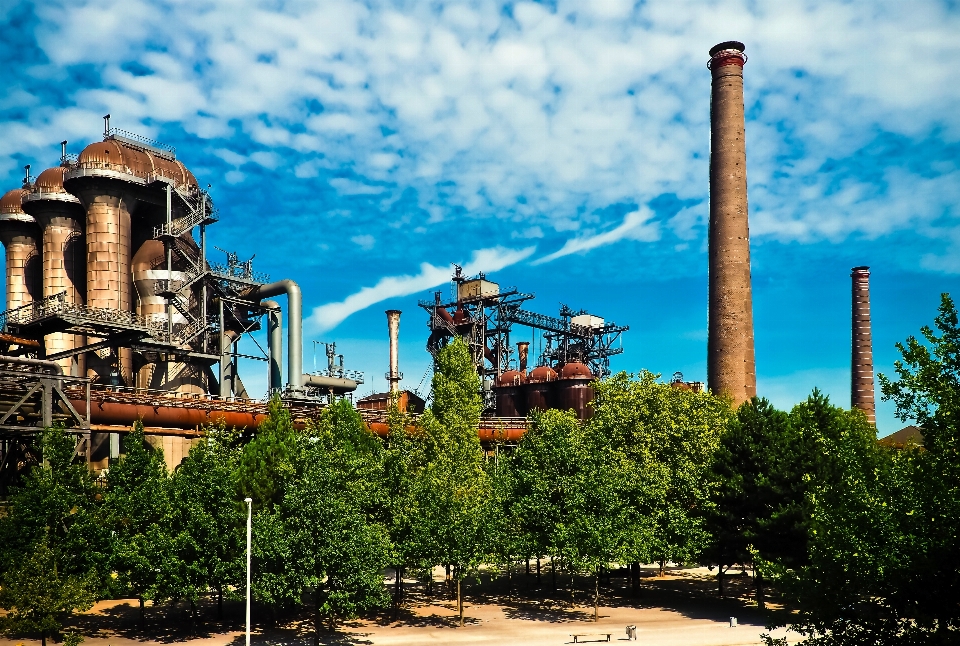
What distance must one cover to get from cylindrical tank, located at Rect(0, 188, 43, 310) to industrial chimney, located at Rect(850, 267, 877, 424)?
84110 millimetres

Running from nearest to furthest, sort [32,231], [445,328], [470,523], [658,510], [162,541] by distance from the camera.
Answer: [162,541]
[470,523]
[658,510]
[32,231]
[445,328]

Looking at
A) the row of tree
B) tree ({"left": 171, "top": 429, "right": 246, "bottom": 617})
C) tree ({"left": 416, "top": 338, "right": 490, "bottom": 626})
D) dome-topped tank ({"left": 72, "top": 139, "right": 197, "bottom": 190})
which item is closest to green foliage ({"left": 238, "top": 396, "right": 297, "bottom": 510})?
the row of tree

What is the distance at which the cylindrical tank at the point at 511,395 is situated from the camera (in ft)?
301

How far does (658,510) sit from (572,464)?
583 cm

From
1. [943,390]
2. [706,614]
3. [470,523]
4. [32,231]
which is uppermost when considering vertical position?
[32,231]

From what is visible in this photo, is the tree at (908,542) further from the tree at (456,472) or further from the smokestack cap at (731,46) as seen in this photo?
the smokestack cap at (731,46)

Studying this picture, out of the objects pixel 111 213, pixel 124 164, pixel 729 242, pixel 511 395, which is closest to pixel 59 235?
pixel 111 213

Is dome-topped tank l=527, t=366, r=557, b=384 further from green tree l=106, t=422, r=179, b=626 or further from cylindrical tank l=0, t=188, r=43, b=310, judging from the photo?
green tree l=106, t=422, r=179, b=626

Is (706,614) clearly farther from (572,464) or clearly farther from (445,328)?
(445,328)

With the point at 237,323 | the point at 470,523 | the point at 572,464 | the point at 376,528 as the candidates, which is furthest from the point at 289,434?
the point at 237,323

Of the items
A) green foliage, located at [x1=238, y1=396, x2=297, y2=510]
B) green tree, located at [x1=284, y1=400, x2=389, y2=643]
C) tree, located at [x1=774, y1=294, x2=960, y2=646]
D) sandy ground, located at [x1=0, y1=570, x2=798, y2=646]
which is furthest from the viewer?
green foliage, located at [x1=238, y1=396, x2=297, y2=510]

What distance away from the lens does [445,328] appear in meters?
98.4

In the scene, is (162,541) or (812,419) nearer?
(162,541)

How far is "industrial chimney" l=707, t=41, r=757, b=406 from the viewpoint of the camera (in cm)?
6894
